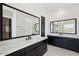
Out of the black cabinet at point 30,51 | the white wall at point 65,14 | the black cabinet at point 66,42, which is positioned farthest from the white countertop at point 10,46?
the white wall at point 65,14

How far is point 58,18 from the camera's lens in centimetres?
559

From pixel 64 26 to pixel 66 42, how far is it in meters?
1.23

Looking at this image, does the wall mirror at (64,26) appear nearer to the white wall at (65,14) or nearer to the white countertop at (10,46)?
the white wall at (65,14)

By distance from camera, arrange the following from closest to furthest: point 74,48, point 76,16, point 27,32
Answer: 1. point 27,32
2. point 74,48
3. point 76,16

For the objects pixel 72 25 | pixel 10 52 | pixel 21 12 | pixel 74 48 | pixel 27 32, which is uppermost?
pixel 21 12

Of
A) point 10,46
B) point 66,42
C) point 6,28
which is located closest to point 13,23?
point 6,28

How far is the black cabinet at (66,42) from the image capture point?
3.97 m

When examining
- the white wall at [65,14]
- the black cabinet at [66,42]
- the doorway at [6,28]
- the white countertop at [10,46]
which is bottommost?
the black cabinet at [66,42]

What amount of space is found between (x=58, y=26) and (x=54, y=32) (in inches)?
24.2

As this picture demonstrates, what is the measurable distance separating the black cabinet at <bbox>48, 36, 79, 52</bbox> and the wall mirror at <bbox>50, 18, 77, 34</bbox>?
689 mm

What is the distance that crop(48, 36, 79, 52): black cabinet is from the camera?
397 cm

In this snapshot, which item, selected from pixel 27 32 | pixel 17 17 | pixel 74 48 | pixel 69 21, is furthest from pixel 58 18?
pixel 17 17

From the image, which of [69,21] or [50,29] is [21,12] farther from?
[50,29]

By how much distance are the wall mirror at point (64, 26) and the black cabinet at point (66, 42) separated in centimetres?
69
